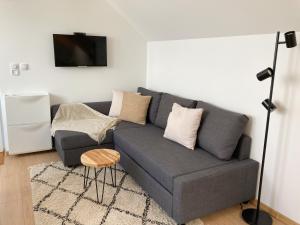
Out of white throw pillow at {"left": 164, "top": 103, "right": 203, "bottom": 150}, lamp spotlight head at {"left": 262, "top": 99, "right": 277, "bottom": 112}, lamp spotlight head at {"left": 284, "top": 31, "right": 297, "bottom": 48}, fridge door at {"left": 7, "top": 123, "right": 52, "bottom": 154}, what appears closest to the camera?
lamp spotlight head at {"left": 284, "top": 31, "right": 297, "bottom": 48}

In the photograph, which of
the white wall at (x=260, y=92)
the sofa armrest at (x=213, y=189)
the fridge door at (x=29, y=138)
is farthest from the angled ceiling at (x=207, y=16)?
the fridge door at (x=29, y=138)

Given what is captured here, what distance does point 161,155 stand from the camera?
247cm

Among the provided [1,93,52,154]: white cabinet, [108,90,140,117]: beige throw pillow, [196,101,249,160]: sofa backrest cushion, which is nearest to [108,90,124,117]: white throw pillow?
[108,90,140,117]: beige throw pillow

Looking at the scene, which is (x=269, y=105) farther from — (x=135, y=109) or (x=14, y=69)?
(x=14, y=69)

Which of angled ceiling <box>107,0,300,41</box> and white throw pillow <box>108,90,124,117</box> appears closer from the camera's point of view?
angled ceiling <box>107,0,300,41</box>

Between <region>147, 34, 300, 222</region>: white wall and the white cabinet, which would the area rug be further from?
<region>147, 34, 300, 222</region>: white wall

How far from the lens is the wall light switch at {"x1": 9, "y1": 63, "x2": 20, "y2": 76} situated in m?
3.42

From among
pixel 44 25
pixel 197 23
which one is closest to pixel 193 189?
pixel 197 23

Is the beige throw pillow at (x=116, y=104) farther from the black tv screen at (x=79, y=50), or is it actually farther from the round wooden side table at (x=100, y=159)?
the round wooden side table at (x=100, y=159)

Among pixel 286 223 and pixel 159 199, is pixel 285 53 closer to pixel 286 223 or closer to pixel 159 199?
pixel 286 223

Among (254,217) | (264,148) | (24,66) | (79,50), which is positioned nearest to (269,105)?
(264,148)

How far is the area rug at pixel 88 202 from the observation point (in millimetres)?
2203

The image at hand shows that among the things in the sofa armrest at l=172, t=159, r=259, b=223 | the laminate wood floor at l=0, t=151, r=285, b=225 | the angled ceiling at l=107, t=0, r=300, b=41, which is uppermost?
the angled ceiling at l=107, t=0, r=300, b=41

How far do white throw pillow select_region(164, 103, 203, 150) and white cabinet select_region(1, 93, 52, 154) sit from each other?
1.80 m
